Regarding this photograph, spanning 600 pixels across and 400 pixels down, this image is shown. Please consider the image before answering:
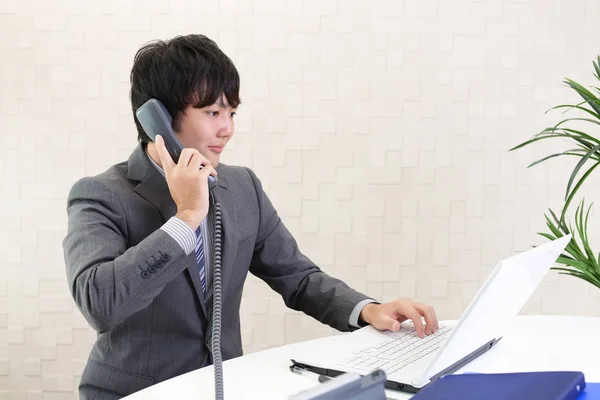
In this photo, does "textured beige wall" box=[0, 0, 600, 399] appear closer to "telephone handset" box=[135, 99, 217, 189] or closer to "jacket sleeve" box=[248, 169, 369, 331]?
"jacket sleeve" box=[248, 169, 369, 331]

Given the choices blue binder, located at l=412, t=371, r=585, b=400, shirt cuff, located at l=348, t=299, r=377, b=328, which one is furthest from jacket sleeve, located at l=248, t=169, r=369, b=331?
blue binder, located at l=412, t=371, r=585, b=400

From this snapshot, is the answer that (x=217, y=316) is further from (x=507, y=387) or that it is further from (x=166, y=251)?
(x=507, y=387)

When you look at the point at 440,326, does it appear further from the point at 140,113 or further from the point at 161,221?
the point at 140,113

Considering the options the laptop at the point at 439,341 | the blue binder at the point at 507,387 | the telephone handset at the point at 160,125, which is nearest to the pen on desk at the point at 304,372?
the laptop at the point at 439,341

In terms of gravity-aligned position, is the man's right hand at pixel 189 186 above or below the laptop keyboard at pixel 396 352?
above

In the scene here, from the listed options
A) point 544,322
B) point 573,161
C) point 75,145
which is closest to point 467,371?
point 544,322

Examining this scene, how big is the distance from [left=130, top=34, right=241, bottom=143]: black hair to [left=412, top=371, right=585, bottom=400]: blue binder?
3.06 ft

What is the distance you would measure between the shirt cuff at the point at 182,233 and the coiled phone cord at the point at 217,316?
0.11 meters

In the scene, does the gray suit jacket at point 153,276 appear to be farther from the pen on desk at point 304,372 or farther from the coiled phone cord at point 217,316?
the pen on desk at point 304,372

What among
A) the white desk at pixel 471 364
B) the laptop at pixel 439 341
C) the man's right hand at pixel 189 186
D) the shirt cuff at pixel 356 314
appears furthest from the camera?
the shirt cuff at pixel 356 314

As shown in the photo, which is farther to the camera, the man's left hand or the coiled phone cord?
the man's left hand

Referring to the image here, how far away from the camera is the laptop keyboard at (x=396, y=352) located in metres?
1.33

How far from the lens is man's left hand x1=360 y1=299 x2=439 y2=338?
5.28ft

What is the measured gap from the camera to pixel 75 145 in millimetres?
2930
